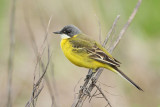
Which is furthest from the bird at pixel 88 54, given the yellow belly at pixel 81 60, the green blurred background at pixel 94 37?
the green blurred background at pixel 94 37

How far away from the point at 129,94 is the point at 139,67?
57 cm

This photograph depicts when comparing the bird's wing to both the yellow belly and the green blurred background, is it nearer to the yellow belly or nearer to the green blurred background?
the yellow belly

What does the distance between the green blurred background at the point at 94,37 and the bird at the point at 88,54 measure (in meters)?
1.75

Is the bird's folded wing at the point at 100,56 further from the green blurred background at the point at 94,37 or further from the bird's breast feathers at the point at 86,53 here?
the green blurred background at the point at 94,37

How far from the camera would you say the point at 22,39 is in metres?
8.94

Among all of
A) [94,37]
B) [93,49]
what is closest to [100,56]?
[93,49]

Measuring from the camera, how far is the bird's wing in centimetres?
495

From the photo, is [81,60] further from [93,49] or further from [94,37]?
[94,37]

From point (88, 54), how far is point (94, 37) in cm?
276

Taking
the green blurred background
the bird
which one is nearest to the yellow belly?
the bird

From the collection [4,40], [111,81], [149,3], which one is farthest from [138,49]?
[4,40]

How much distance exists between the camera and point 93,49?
→ 17.0 ft

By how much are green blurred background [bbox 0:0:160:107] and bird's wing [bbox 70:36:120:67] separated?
1.75m

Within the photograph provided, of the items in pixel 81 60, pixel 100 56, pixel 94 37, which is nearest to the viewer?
pixel 100 56
